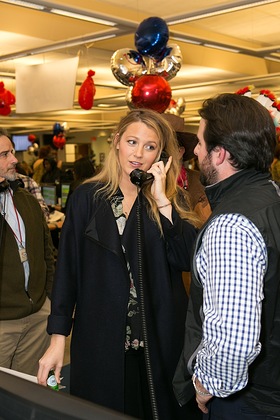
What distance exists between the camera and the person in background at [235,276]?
4.57ft

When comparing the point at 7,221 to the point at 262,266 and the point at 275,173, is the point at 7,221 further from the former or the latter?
the point at 275,173

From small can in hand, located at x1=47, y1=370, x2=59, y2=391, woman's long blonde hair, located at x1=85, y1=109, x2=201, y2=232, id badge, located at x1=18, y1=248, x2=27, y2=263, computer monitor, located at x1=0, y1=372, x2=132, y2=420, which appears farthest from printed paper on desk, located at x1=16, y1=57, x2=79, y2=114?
computer monitor, located at x1=0, y1=372, x2=132, y2=420

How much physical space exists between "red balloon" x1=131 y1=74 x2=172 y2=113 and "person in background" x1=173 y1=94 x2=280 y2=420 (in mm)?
2373

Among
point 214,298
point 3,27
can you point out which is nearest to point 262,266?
point 214,298

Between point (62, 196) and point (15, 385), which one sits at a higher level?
point (15, 385)

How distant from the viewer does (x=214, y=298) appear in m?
1.43

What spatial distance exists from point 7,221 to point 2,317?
475 millimetres

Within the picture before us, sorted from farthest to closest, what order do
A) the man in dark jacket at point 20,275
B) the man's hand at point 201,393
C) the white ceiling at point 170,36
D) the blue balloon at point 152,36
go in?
the white ceiling at point 170,36, the blue balloon at point 152,36, the man in dark jacket at point 20,275, the man's hand at point 201,393

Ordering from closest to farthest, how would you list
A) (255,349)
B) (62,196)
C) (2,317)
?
(255,349) < (2,317) < (62,196)

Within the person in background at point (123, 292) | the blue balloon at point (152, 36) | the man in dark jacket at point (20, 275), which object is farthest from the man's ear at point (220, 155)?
the blue balloon at point (152, 36)

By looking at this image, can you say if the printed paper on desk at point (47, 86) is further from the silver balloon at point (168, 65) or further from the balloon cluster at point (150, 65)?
the silver balloon at point (168, 65)

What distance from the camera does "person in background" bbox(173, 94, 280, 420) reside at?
1393 mm

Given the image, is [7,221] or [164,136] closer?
[164,136]

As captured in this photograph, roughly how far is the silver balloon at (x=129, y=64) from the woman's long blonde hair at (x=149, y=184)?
237 cm
